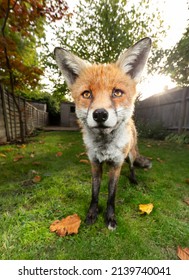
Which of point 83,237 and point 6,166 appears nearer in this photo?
point 83,237

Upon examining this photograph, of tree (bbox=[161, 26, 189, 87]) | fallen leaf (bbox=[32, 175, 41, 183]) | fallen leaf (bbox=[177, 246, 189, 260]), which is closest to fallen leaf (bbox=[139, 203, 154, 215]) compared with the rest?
fallen leaf (bbox=[177, 246, 189, 260])

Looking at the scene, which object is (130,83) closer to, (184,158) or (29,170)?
(29,170)

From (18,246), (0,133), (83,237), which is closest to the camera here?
(18,246)

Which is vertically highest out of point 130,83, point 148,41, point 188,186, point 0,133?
point 148,41

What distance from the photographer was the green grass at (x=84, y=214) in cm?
166

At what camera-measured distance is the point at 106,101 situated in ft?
5.24

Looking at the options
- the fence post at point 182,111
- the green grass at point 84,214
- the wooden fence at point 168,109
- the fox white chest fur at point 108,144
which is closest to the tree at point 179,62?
the wooden fence at point 168,109

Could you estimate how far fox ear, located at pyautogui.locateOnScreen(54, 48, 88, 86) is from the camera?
78.6 inches

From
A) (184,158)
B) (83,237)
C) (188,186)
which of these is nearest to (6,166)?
(83,237)

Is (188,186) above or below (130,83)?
below

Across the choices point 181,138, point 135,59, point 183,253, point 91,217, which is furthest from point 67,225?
point 181,138

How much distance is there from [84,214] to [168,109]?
366 inches

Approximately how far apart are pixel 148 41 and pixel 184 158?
4.07 meters

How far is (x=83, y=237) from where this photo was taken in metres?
1.82
